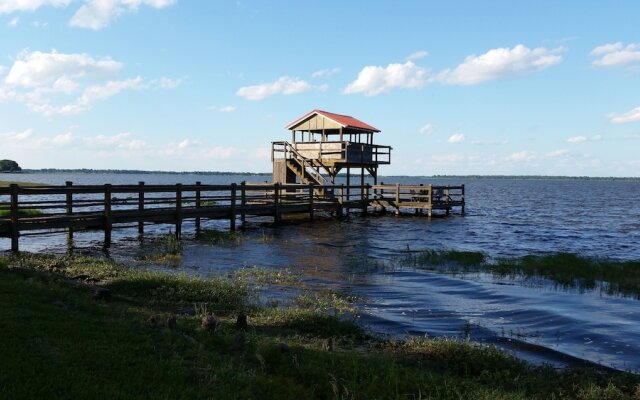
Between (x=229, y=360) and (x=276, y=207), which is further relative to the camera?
(x=276, y=207)

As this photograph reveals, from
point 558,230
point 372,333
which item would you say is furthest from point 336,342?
point 558,230

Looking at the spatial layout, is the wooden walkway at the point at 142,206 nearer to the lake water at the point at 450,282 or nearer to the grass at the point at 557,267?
the lake water at the point at 450,282

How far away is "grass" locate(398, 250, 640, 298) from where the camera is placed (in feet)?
49.9

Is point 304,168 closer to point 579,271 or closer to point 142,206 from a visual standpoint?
point 142,206

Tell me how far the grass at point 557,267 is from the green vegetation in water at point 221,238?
7.32 meters

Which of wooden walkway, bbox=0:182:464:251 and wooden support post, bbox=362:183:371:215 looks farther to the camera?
wooden support post, bbox=362:183:371:215

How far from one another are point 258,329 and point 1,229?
11.7 m

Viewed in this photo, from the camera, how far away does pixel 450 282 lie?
604 inches

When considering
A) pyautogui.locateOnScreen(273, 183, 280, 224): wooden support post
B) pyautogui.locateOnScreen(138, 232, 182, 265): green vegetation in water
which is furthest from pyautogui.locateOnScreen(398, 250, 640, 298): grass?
pyautogui.locateOnScreen(273, 183, 280, 224): wooden support post

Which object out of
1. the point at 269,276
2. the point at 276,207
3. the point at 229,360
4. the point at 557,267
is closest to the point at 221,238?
the point at 276,207

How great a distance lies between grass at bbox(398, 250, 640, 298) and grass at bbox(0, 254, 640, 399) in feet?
26.9

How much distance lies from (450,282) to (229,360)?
9.89 metres

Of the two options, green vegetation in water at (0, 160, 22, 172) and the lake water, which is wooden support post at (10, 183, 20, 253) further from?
green vegetation in water at (0, 160, 22, 172)

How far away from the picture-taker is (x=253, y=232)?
87.8ft
